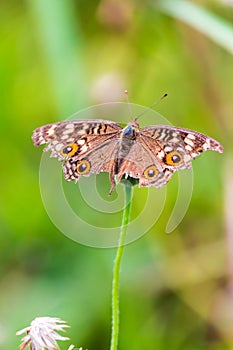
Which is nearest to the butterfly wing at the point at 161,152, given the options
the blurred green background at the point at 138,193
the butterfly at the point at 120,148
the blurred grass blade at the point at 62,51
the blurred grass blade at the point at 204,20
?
the butterfly at the point at 120,148

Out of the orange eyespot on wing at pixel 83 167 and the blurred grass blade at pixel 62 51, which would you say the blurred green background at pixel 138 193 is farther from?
the orange eyespot on wing at pixel 83 167

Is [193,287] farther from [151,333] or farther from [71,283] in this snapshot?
[71,283]

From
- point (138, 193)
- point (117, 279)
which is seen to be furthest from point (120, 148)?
point (138, 193)

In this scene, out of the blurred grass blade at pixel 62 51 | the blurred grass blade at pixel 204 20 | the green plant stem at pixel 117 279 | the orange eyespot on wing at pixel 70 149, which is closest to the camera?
the green plant stem at pixel 117 279

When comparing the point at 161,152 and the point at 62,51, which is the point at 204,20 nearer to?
the point at 62,51

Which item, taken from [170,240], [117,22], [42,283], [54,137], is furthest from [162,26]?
[54,137]

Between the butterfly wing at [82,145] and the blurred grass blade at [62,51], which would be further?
the blurred grass blade at [62,51]
